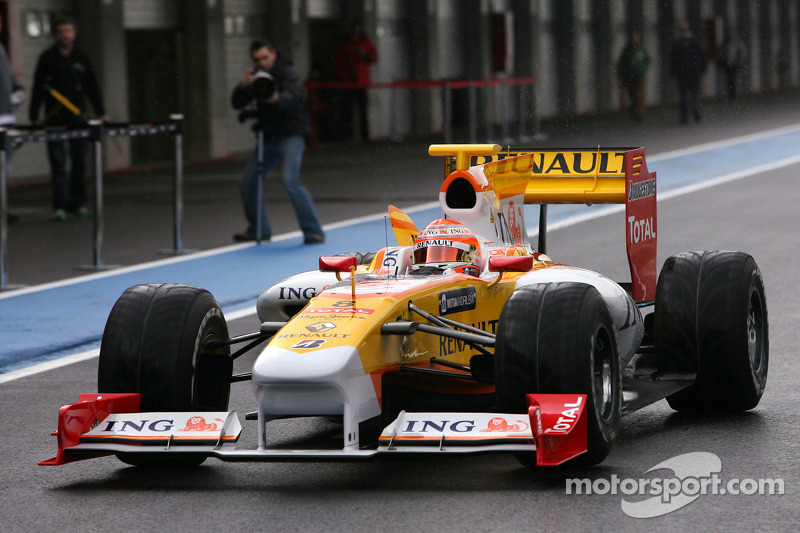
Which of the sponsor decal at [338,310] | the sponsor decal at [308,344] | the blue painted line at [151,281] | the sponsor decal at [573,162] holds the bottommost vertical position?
the blue painted line at [151,281]

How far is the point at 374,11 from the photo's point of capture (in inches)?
1298

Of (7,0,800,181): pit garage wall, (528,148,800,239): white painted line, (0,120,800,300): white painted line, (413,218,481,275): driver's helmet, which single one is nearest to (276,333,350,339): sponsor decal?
(413,218,481,275): driver's helmet

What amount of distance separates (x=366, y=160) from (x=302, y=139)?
11491mm

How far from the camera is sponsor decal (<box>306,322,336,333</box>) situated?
5984 millimetres

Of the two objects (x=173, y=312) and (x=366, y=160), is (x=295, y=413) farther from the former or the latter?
(x=366, y=160)

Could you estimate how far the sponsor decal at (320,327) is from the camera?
598cm

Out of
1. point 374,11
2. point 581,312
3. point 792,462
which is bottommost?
point 792,462

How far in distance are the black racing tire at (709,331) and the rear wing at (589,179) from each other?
746mm

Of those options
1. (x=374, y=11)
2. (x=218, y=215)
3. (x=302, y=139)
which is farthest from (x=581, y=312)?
(x=374, y=11)

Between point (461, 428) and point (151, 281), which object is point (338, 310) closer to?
point (461, 428)

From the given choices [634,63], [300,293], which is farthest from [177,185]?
[634,63]

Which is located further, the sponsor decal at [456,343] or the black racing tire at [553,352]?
the sponsor decal at [456,343]

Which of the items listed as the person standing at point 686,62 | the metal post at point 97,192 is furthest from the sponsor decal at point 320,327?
the person standing at point 686,62

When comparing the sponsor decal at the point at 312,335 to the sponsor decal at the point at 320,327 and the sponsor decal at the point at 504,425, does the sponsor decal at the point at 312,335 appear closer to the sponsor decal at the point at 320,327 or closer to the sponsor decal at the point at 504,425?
the sponsor decal at the point at 320,327
